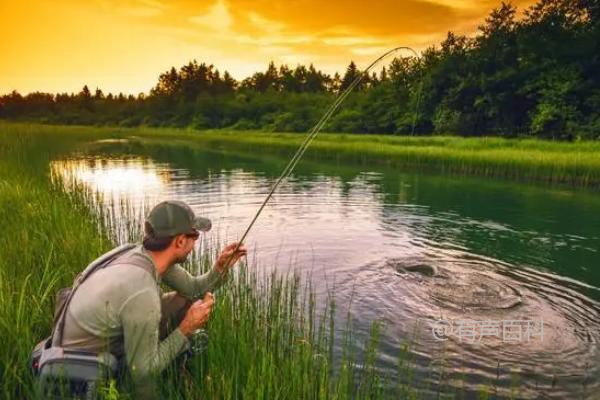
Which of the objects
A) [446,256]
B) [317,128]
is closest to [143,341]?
[317,128]

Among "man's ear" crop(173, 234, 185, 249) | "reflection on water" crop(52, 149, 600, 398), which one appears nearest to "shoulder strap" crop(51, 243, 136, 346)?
"man's ear" crop(173, 234, 185, 249)

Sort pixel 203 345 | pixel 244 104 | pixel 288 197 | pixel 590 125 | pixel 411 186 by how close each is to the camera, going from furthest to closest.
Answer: pixel 244 104 < pixel 590 125 < pixel 411 186 < pixel 288 197 < pixel 203 345

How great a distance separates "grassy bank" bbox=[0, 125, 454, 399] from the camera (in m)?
3.08

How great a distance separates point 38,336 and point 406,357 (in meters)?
3.93

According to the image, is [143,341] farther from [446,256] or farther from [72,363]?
[446,256]

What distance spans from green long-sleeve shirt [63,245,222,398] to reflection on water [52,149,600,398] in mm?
3398

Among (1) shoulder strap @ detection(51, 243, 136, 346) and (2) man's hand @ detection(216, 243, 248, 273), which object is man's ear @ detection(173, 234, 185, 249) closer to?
(1) shoulder strap @ detection(51, 243, 136, 346)

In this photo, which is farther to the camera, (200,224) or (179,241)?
(200,224)

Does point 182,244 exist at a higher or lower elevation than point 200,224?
lower

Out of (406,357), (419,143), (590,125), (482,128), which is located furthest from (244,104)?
(406,357)

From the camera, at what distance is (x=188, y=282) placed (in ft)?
13.0

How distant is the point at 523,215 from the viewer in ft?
47.6

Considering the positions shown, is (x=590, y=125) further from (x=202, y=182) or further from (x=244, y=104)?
(x=244, y=104)

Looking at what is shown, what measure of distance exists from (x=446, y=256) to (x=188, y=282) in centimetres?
721
